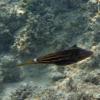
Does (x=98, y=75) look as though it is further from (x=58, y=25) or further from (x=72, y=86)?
(x=58, y=25)

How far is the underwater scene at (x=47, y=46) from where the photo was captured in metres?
5.88

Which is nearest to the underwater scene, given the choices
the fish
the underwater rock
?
the underwater rock

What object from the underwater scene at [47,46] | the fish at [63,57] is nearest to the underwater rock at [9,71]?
the underwater scene at [47,46]

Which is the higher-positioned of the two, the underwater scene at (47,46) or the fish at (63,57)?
the underwater scene at (47,46)

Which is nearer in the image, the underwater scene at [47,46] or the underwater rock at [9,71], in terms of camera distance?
the underwater scene at [47,46]

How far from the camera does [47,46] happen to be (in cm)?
793

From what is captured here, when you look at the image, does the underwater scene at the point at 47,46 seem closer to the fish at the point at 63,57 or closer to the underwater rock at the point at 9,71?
the underwater rock at the point at 9,71

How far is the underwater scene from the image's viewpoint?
19.3ft

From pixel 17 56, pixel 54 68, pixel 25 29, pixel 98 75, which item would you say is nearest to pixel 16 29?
pixel 25 29

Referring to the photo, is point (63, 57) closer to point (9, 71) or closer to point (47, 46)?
point (9, 71)

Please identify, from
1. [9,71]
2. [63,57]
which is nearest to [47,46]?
[9,71]

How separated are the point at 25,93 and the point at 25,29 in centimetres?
261

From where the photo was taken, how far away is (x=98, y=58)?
6633mm

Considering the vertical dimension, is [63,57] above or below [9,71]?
below
